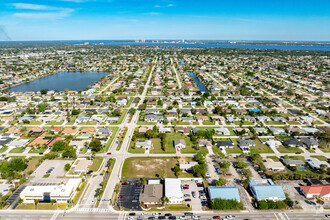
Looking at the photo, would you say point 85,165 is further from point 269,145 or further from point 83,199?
point 269,145

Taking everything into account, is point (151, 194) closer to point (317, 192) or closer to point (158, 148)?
point (158, 148)

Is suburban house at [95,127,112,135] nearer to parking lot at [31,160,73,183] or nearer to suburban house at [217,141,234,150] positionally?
parking lot at [31,160,73,183]

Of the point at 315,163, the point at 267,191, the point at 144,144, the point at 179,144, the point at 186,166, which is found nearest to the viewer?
the point at 267,191

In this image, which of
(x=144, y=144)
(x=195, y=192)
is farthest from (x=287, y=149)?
(x=144, y=144)

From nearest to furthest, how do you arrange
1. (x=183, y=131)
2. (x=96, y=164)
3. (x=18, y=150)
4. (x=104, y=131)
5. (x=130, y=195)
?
(x=130, y=195) < (x=96, y=164) < (x=18, y=150) < (x=104, y=131) < (x=183, y=131)

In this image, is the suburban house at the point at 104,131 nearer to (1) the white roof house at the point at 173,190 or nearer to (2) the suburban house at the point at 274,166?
(1) the white roof house at the point at 173,190
